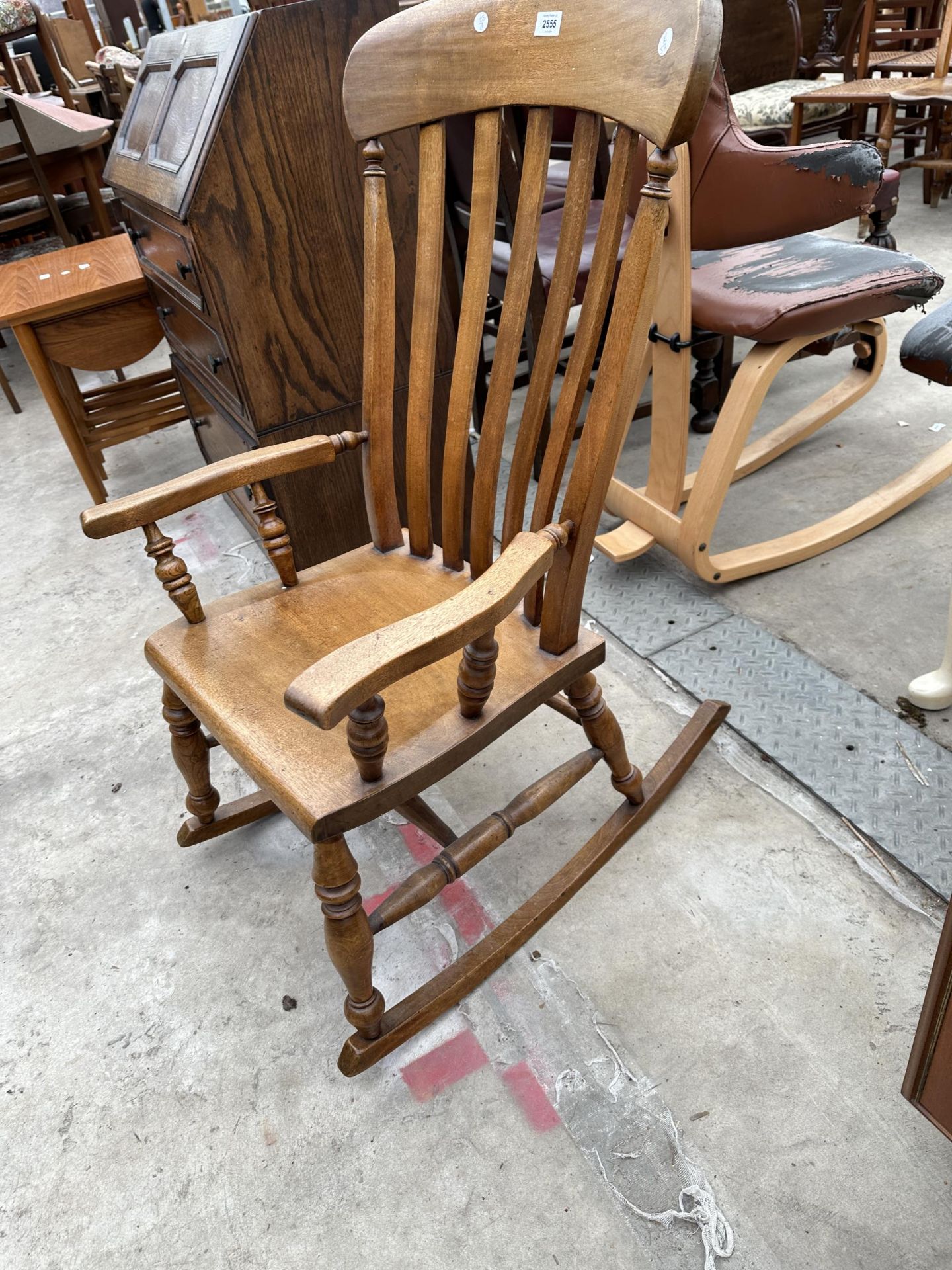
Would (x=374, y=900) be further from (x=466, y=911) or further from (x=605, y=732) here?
(x=605, y=732)

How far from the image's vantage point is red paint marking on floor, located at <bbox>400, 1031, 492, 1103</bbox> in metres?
1.24

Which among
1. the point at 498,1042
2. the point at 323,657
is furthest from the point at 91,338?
the point at 498,1042

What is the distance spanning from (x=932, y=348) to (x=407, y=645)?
1.10 metres

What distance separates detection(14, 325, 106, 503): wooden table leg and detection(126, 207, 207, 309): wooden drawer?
0.40m

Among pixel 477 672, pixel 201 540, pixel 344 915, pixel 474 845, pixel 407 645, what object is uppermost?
pixel 407 645

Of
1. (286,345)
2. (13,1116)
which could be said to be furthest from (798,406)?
(13,1116)

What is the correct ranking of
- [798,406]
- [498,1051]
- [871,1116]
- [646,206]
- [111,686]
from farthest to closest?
[798,406] < [111,686] < [498,1051] < [871,1116] < [646,206]

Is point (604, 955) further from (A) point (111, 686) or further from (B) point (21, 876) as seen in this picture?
(A) point (111, 686)

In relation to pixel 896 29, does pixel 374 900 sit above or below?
below

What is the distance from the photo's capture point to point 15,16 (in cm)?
442

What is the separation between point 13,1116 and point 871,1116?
1.22 metres

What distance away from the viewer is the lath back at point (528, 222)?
0.94 meters

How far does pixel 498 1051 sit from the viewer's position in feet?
4.16

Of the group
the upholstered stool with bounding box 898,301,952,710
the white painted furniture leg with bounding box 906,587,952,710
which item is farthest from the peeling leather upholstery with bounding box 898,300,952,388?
the white painted furniture leg with bounding box 906,587,952,710
